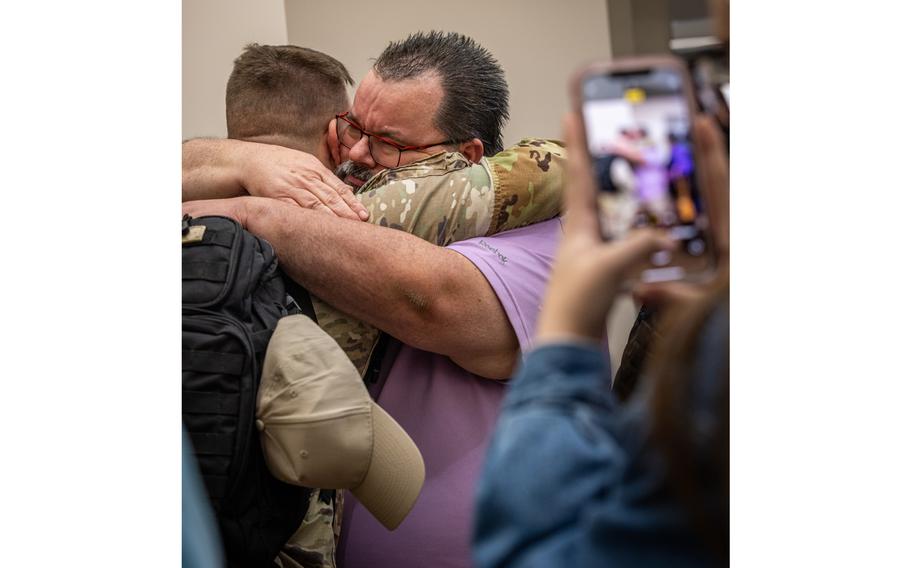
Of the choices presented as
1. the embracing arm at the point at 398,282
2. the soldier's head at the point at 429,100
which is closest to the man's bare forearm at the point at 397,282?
the embracing arm at the point at 398,282

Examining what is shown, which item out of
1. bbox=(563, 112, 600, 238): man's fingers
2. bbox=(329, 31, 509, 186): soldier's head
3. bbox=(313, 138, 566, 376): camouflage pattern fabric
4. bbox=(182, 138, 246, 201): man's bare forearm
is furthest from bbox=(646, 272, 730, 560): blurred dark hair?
bbox=(182, 138, 246, 201): man's bare forearm

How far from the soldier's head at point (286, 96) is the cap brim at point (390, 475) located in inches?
13.4

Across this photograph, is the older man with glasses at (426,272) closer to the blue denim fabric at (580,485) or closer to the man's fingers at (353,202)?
the man's fingers at (353,202)

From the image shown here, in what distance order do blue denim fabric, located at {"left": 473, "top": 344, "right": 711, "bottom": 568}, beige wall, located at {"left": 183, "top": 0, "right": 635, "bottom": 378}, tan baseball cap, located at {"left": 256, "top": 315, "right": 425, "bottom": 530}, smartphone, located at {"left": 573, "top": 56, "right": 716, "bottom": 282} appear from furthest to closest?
beige wall, located at {"left": 183, "top": 0, "right": 635, "bottom": 378}
tan baseball cap, located at {"left": 256, "top": 315, "right": 425, "bottom": 530}
smartphone, located at {"left": 573, "top": 56, "right": 716, "bottom": 282}
blue denim fabric, located at {"left": 473, "top": 344, "right": 711, "bottom": 568}

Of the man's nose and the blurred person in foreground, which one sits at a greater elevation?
the man's nose

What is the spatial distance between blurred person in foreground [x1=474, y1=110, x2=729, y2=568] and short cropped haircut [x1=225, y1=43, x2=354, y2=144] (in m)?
0.35

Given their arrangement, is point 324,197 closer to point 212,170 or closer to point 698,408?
point 212,170

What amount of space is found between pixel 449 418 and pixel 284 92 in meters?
0.45

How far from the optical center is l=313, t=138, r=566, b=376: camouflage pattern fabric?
1.21 metres

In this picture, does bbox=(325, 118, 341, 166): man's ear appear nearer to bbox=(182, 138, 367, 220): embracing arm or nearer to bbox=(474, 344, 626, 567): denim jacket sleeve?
bbox=(182, 138, 367, 220): embracing arm
